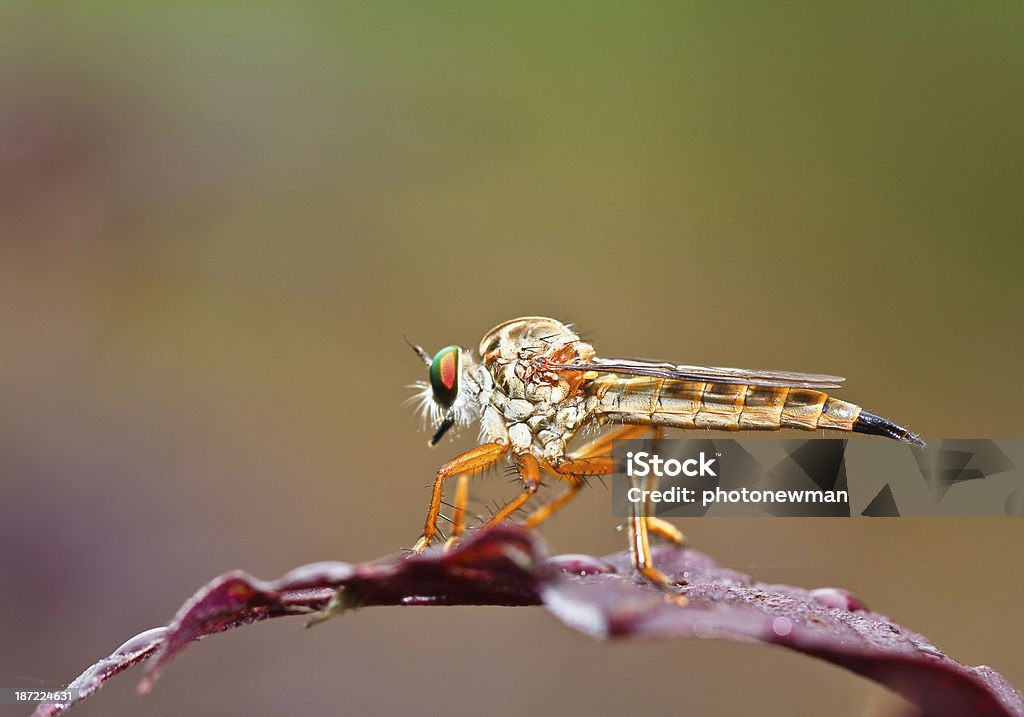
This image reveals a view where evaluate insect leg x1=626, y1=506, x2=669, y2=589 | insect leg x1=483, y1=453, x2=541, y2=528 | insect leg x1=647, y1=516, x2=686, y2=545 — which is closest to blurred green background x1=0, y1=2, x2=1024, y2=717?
insect leg x1=483, y1=453, x2=541, y2=528

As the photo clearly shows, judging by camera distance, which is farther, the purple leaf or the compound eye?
the compound eye

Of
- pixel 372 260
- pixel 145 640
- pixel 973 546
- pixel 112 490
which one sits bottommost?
pixel 973 546

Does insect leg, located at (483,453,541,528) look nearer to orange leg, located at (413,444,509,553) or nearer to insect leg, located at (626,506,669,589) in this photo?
orange leg, located at (413,444,509,553)

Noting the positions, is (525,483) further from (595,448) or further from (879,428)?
(879,428)

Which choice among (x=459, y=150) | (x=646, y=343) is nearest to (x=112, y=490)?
(x=646, y=343)

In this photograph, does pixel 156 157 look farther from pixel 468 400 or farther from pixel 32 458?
pixel 468 400

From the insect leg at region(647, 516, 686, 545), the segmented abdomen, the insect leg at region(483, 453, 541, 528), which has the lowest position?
the insect leg at region(647, 516, 686, 545)
